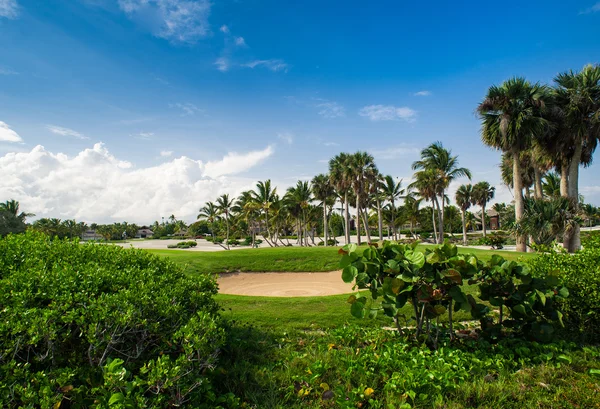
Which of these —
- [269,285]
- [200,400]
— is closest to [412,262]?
[200,400]

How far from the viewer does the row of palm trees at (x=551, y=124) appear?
21578mm

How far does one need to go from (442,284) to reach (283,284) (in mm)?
12931

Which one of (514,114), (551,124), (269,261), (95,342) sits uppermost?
(514,114)

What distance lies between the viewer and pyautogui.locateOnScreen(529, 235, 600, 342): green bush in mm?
4641

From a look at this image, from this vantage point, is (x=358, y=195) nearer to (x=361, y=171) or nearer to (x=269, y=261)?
(x=361, y=171)

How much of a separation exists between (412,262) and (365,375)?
1486 millimetres

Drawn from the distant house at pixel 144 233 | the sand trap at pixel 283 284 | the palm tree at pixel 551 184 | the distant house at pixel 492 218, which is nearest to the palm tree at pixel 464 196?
the palm tree at pixel 551 184

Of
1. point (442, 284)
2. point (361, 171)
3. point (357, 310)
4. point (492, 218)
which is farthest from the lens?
point (492, 218)

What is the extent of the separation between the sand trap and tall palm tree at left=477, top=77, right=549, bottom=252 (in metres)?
16.6

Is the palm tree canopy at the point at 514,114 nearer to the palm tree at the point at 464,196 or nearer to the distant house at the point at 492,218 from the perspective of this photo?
the palm tree at the point at 464,196

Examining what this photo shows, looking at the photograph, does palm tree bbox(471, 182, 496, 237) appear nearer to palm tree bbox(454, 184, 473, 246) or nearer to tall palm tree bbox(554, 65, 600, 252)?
palm tree bbox(454, 184, 473, 246)

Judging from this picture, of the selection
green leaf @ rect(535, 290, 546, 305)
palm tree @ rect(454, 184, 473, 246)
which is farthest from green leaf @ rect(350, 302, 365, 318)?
palm tree @ rect(454, 184, 473, 246)

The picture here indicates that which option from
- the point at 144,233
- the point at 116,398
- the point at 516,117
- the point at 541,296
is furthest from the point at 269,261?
the point at 144,233

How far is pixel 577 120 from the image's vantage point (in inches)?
867
